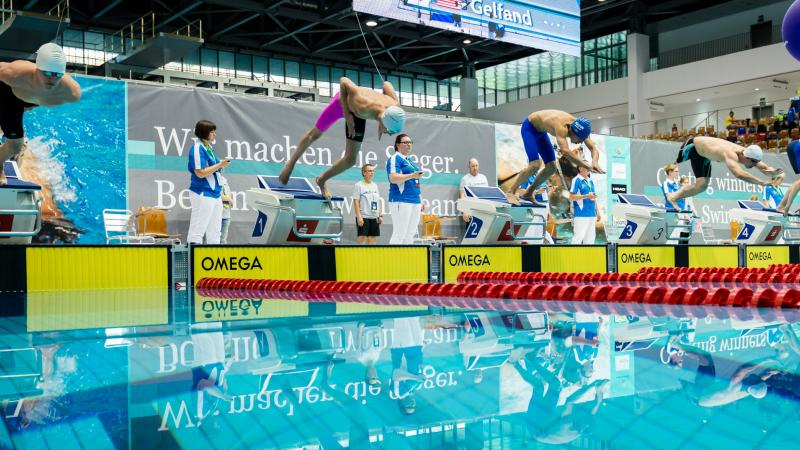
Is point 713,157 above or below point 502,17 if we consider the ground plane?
below

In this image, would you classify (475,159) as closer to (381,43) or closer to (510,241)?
(510,241)

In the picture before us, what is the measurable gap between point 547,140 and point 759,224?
716 centimetres

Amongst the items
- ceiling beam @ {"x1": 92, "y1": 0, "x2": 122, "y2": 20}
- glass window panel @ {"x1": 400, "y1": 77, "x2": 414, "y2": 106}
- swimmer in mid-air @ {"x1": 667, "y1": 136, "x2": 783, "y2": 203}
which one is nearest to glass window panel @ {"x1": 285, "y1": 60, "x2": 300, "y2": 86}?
glass window panel @ {"x1": 400, "y1": 77, "x2": 414, "y2": 106}

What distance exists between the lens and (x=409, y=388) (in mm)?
1920

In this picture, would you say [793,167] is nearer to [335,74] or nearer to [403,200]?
[403,200]

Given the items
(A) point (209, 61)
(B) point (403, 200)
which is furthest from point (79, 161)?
(A) point (209, 61)

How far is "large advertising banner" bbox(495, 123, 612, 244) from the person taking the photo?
12180mm

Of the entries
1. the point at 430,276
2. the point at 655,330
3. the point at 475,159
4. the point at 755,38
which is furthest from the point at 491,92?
the point at 655,330

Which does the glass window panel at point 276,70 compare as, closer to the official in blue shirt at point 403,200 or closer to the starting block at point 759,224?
the starting block at point 759,224

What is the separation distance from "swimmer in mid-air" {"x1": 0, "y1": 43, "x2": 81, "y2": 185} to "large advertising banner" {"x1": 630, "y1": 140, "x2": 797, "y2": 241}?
37.8ft

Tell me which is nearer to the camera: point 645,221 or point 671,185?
point 645,221

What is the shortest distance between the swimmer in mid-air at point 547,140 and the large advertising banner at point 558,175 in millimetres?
2531

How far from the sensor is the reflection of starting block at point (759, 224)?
13.2m

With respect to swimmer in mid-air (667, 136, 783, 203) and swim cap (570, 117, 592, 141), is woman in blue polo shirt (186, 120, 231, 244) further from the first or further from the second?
swimmer in mid-air (667, 136, 783, 203)
